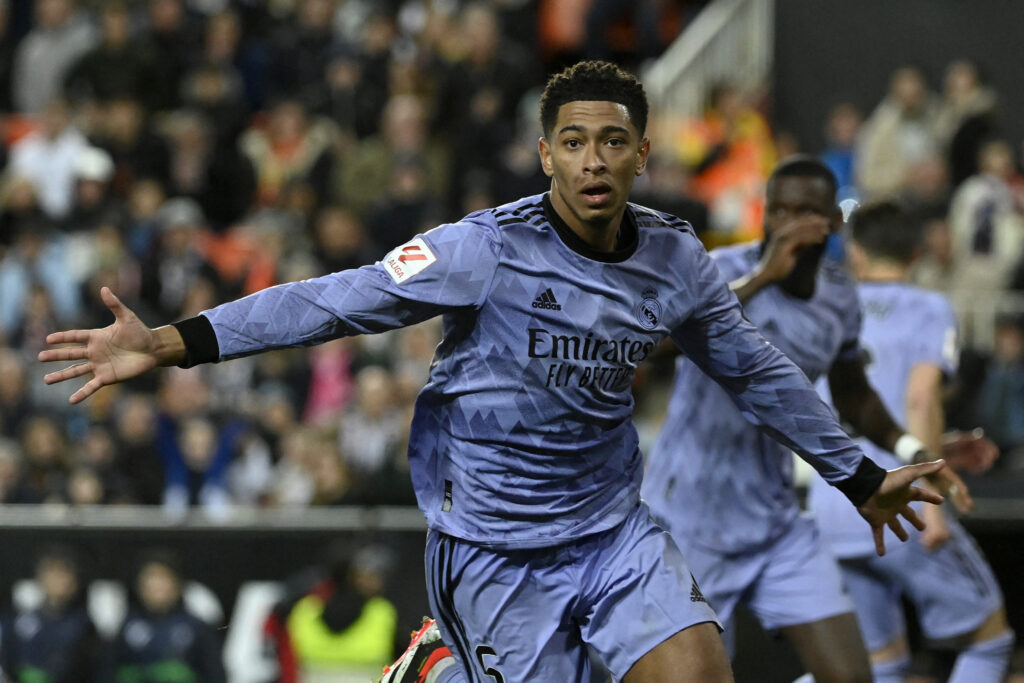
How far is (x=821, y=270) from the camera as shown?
628 centimetres

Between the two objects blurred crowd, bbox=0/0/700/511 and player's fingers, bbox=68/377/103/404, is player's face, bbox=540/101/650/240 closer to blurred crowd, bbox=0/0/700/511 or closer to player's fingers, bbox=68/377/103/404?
player's fingers, bbox=68/377/103/404

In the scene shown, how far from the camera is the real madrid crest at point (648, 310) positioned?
460 cm

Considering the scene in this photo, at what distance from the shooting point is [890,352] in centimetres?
702

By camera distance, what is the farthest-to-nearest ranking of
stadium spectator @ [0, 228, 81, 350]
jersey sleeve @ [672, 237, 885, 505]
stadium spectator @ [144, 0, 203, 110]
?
stadium spectator @ [144, 0, 203, 110] < stadium spectator @ [0, 228, 81, 350] < jersey sleeve @ [672, 237, 885, 505]

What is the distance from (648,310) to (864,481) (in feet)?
A: 2.87

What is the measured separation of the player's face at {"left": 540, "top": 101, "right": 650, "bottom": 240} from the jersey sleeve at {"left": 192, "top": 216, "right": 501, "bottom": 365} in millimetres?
256

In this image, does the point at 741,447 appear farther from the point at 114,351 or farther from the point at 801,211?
the point at 114,351

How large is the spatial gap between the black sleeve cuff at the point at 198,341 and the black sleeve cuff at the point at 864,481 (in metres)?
1.99

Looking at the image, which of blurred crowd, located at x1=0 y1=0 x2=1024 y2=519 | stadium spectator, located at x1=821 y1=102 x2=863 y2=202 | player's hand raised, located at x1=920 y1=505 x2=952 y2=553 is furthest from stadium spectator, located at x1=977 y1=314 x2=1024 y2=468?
player's hand raised, located at x1=920 y1=505 x2=952 y2=553

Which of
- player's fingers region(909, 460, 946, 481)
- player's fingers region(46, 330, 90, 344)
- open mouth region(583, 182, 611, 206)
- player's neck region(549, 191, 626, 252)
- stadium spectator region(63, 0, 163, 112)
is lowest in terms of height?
player's fingers region(909, 460, 946, 481)

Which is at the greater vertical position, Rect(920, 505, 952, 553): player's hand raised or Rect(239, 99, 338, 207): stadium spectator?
Rect(239, 99, 338, 207): stadium spectator

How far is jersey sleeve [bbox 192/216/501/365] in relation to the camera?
13.5 feet

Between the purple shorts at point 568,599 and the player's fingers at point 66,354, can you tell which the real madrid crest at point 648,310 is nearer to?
the purple shorts at point 568,599

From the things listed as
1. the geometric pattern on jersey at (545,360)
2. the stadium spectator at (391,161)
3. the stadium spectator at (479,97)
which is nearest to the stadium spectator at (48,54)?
the stadium spectator at (391,161)
